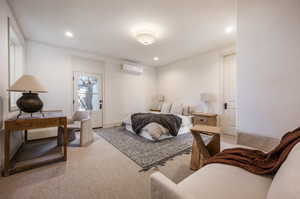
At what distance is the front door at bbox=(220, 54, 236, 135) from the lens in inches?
139

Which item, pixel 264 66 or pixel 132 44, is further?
pixel 132 44

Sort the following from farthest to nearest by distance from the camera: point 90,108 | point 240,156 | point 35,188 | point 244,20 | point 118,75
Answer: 1. point 118,75
2. point 90,108
3. point 244,20
4. point 35,188
5. point 240,156

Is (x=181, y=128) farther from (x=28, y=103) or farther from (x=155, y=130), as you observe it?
(x=28, y=103)

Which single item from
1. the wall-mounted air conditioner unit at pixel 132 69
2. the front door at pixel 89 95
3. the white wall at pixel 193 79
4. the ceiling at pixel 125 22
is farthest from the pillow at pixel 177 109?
the front door at pixel 89 95

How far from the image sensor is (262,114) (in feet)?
5.45

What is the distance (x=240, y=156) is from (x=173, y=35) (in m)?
2.85

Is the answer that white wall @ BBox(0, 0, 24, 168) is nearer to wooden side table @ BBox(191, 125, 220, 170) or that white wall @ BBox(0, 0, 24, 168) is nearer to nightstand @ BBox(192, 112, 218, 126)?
wooden side table @ BBox(191, 125, 220, 170)

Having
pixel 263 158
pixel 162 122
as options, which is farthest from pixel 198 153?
pixel 162 122

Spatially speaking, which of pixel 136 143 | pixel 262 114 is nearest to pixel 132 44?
pixel 136 143

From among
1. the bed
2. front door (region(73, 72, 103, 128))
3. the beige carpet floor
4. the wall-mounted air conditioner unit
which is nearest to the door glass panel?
front door (region(73, 72, 103, 128))

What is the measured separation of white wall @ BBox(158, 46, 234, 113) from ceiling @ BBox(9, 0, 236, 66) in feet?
1.66

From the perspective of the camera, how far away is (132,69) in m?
4.96

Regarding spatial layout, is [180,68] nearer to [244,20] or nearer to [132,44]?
[132,44]

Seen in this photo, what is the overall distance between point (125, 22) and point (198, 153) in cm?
277
